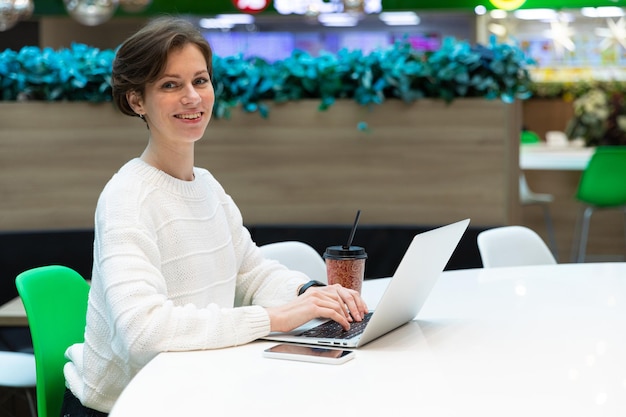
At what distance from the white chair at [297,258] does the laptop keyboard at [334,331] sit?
81 cm

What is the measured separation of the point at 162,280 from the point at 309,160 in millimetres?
2545

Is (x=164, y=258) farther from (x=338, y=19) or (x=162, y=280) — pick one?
(x=338, y=19)

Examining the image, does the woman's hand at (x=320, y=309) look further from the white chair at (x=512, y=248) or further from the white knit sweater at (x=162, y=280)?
the white chair at (x=512, y=248)

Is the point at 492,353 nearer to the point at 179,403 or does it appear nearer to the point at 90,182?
the point at 179,403

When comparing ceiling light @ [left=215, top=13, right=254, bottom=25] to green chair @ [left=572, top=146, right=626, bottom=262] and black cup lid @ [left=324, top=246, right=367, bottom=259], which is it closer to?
green chair @ [left=572, top=146, right=626, bottom=262]

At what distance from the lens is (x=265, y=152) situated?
4109mm

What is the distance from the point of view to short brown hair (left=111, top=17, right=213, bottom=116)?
67.5 inches

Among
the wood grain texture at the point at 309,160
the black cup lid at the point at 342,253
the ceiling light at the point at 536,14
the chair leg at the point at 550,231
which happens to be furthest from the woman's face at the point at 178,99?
the ceiling light at the point at 536,14

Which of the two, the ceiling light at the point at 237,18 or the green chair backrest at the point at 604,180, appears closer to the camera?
the green chair backrest at the point at 604,180

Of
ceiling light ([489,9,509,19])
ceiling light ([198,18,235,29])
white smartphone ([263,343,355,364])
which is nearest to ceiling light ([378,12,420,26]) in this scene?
ceiling light ([489,9,509,19])

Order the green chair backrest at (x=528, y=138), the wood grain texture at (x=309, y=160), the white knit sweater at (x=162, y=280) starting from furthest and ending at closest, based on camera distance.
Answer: the green chair backrest at (x=528, y=138), the wood grain texture at (x=309, y=160), the white knit sweater at (x=162, y=280)

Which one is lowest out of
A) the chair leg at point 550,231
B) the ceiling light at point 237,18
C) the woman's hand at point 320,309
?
the chair leg at point 550,231

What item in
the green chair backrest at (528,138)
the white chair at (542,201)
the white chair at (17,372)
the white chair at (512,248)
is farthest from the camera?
the green chair backrest at (528,138)

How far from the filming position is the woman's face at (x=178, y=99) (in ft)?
5.72
